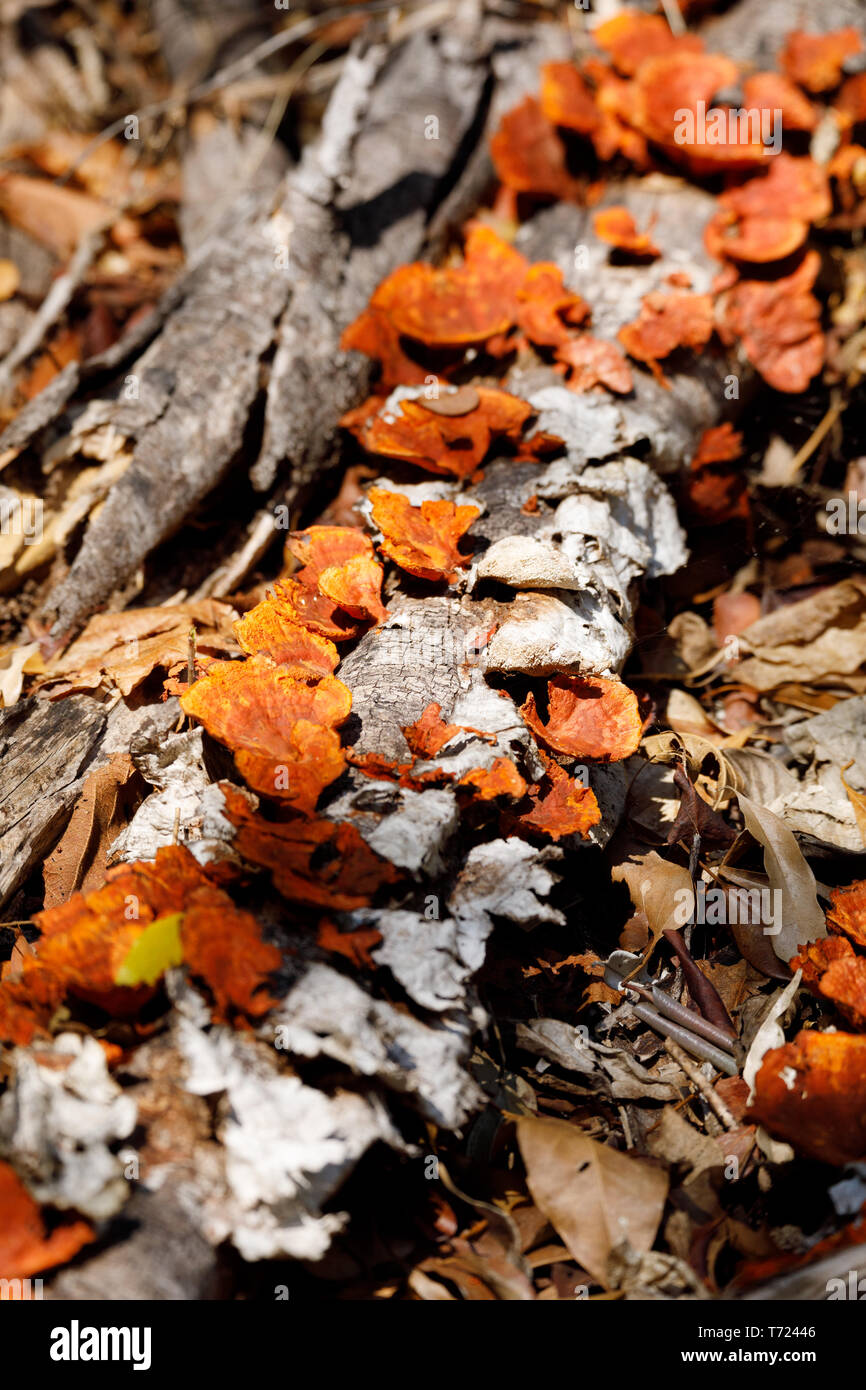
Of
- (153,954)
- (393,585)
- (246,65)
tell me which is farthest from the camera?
(246,65)

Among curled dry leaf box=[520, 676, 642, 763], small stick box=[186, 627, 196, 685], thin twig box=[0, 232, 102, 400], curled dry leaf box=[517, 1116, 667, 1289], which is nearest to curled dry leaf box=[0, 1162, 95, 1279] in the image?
curled dry leaf box=[517, 1116, 667, 1289]

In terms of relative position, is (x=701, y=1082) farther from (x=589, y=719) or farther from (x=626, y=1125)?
(x=589, y=719)

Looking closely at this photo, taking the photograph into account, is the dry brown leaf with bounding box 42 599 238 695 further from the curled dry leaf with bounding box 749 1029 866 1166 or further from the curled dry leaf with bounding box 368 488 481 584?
the curled dry leaf with bounding box 749 1029 866 1166

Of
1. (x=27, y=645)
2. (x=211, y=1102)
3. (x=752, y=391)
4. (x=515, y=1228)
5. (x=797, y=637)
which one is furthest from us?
(x=752, y=391)

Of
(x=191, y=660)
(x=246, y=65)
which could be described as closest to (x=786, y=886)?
(x=191, y=660)

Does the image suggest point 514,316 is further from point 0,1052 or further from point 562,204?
point 0,1052

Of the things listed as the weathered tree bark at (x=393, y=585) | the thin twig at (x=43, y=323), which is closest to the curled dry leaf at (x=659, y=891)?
the weathered tree bark at (x=393, y=585)

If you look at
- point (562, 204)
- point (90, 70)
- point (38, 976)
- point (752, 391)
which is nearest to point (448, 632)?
point (38, 976)
